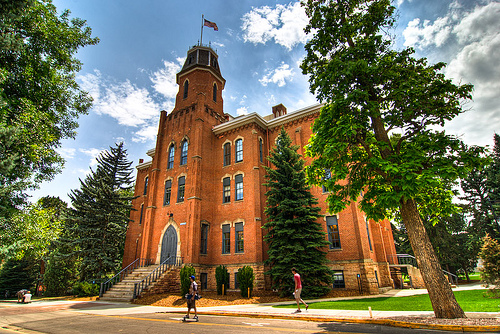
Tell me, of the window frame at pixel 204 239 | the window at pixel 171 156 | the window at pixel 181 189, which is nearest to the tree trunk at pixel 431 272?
the window frame at pixel 204 239

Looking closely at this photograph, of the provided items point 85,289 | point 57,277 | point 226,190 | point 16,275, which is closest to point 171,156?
point 226,190

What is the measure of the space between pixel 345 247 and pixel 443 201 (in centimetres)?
961

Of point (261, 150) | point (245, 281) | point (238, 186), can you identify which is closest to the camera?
point (245, 281)

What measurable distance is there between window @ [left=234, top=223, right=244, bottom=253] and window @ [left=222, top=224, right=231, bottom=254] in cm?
73

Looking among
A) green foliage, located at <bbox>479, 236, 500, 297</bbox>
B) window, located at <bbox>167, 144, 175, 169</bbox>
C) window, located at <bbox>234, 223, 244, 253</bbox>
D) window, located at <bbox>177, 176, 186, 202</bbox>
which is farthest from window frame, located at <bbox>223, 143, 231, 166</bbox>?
green foliage, located at <bbox>479, 236, 500, 297</bbox>

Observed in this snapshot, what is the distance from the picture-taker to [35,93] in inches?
523

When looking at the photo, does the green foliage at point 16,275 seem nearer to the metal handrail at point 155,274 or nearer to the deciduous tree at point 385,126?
the metal handrail at point 155,274

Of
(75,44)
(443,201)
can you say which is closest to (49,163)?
(75,44)

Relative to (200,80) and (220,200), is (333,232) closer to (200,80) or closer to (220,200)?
(220,200)

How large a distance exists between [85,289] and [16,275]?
20475 millimetres

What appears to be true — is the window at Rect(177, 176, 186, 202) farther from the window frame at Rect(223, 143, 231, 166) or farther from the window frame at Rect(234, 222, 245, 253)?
the window frame at Rect(234, 222, 245, 253)

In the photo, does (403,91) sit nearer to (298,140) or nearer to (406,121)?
(406,121)

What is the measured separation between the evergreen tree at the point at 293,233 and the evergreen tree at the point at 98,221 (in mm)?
17474

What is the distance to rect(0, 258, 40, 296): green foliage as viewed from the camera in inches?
1292
